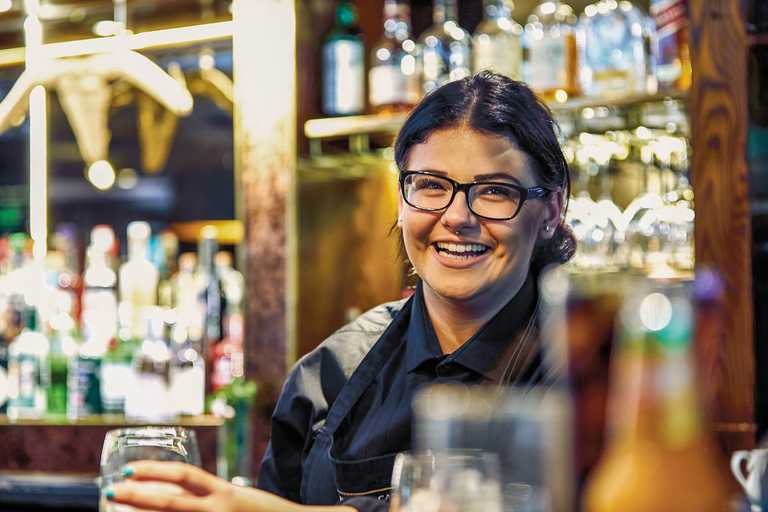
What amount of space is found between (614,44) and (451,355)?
4.19 feet

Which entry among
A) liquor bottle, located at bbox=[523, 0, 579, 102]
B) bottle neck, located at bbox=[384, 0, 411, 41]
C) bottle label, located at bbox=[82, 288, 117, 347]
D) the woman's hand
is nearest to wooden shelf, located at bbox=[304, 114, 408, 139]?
bottle neck, located at bbox=[384, 0, 411, 41]

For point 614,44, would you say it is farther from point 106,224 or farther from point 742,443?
point 106,224

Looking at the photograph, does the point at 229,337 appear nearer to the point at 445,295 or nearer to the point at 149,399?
the point at 149,399

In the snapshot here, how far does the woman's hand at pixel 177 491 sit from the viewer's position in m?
0.78

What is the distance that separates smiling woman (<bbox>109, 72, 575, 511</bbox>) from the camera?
142 cm

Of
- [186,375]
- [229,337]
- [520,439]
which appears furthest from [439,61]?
[520,439]

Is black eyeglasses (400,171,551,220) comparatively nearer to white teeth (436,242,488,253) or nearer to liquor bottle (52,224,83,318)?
white teeth (436,242,488,253)

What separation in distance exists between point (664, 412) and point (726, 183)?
1.78m

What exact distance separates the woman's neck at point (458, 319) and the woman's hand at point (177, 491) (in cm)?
73

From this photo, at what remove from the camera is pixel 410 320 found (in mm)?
1544

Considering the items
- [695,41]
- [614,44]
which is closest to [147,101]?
[614,44]

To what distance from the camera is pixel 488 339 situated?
1.44m

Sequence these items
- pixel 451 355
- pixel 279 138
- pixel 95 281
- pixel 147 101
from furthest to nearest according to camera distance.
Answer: pixel 147 101
pixel 95 281
pixel 279 138
pixel 451 355

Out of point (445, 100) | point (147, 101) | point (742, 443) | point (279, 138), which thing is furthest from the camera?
point (147, 101)
